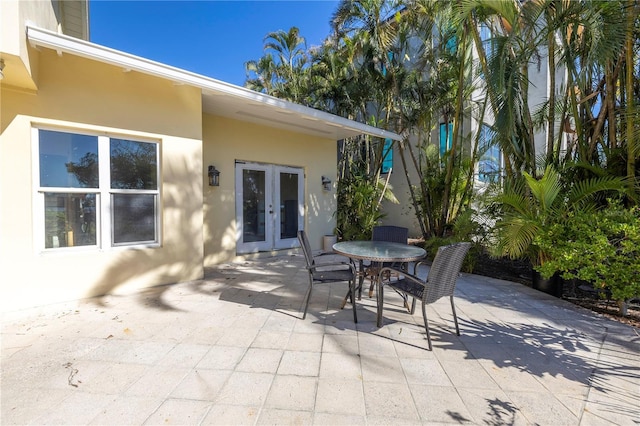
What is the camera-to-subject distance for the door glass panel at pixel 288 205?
23.3ft

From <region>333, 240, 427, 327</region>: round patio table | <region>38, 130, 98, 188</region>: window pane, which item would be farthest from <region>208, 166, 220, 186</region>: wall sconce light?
<region>333, 240, 427, 327</region>: round patio table

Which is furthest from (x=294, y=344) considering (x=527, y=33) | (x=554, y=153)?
(x=527, y=33)

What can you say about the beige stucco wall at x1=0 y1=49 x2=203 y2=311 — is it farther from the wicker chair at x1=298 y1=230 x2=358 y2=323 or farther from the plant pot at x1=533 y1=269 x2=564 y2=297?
the plant pot at x1=533 y1=269 x2=564 y2=297

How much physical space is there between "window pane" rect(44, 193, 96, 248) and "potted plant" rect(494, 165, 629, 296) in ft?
19.3

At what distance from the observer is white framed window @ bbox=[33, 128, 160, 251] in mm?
3568

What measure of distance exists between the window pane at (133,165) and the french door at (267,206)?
6.82 ft

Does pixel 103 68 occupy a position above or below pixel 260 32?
below

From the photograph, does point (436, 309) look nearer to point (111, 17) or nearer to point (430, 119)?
point (430, 119)

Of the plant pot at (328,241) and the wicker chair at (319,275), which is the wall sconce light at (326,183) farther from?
the wicker chair at (319,275)

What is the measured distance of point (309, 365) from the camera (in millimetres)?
2324

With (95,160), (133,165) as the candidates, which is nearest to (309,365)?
(133,165)

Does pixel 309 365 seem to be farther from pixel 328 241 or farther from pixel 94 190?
pixel 328 241

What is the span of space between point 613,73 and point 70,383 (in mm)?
7008

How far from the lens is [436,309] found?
360 centimetres
